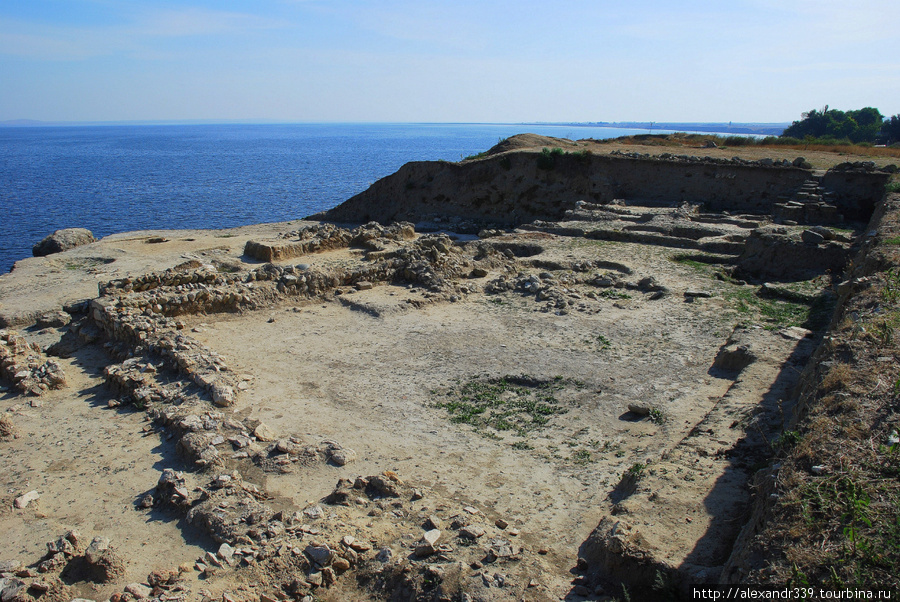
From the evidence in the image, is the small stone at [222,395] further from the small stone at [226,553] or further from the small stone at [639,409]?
the small stone at [639,409]

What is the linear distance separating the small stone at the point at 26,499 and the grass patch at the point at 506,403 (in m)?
5.09

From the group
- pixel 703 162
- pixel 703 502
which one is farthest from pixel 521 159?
pixel 703 502

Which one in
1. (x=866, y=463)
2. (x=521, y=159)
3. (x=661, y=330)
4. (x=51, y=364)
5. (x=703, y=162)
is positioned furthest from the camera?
(x=521, y=159)

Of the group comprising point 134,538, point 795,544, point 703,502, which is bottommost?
point 134,538

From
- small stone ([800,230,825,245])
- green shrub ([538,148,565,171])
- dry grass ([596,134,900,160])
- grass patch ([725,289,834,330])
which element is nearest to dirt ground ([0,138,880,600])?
grass patch ([725,289,834,330])

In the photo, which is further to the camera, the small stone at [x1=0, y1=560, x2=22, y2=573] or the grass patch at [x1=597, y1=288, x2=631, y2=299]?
the grass patch at [x1=597, y1=288, x2=631, y2=299]

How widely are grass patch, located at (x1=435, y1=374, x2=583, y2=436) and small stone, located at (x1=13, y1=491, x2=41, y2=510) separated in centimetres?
509

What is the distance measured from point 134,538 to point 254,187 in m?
57.0

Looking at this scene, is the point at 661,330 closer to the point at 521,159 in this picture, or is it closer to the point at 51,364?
the point at 51,364

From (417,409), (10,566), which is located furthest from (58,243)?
(10,566)

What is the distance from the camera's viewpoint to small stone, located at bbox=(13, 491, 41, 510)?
6.36 meters

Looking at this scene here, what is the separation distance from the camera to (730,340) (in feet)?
33.4

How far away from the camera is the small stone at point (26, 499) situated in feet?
20.9

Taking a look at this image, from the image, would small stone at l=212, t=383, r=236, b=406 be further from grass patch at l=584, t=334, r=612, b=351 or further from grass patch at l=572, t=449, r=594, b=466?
grass patch at l=584, t=334, r=612, b=351
